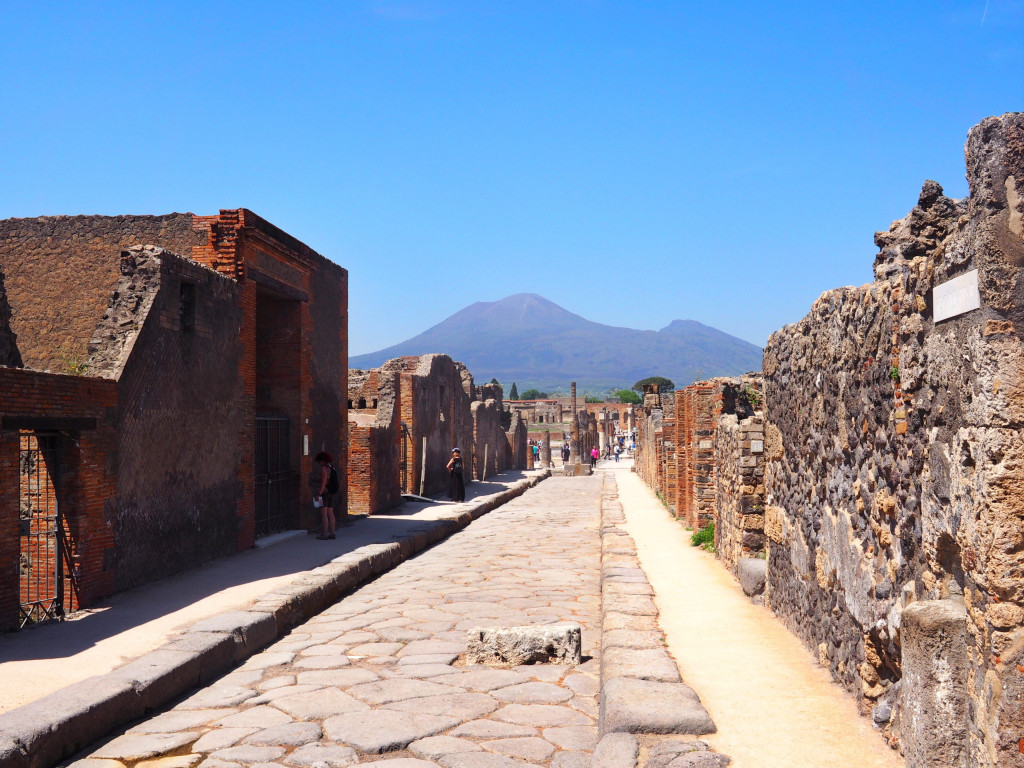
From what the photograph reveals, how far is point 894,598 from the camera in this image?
12.4ft

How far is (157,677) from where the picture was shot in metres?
5.15

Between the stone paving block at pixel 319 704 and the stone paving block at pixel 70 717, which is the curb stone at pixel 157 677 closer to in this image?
the stone paving block at pixel 70 717

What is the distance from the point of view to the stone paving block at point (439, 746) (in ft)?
13.8

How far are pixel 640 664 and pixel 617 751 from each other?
135 cm

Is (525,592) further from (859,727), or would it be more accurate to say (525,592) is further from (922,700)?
(922,700)

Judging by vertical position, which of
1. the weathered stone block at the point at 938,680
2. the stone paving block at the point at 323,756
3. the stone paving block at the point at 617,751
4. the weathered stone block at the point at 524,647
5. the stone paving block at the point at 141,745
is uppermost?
the weathered stone block at the point at 938,680

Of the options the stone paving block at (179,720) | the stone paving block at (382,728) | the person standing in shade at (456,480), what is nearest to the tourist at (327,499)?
the person standing in shade at (456,480)

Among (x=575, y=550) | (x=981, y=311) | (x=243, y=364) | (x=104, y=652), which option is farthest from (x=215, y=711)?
(x=575, y=550)

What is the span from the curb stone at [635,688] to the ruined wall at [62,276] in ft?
28.5

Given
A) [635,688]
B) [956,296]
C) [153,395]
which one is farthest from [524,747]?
[153,395]

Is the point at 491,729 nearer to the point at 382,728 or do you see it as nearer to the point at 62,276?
the point at 382,728

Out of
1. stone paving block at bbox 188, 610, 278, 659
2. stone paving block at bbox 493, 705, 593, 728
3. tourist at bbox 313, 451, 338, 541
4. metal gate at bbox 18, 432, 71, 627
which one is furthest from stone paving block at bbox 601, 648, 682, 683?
tourist at bbox 313, 451, 338, 541

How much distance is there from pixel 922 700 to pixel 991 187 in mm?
1733

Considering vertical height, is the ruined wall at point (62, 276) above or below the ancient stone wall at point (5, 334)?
above
